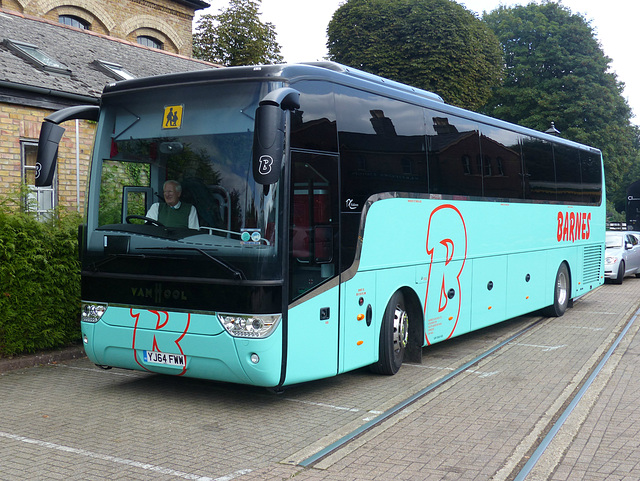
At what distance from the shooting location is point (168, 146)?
23.2 feet

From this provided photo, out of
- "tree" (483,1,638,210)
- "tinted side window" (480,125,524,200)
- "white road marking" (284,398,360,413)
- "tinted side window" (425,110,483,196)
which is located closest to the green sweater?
"white road marking" (284,398,360,413)

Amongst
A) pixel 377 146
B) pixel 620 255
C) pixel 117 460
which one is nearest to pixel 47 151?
pixel 117 460

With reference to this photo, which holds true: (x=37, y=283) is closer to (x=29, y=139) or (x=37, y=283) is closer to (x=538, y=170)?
(x=29, y=139)

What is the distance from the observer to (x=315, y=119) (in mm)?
7156

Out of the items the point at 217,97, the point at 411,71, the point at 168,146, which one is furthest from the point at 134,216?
the point at 411,71

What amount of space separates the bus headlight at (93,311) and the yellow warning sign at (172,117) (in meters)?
1.91

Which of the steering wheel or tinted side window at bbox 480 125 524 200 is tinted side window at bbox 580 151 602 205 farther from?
the steering wheel

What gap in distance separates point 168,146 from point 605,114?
4029cm

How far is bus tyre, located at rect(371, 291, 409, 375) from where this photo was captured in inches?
328

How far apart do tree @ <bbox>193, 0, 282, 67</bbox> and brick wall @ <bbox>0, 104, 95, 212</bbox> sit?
73.9 feet

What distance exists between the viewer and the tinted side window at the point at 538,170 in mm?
12508

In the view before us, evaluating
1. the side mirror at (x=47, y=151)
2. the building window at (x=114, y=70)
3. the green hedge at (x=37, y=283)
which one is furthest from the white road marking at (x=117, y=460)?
the building window at (x=114, y=70)

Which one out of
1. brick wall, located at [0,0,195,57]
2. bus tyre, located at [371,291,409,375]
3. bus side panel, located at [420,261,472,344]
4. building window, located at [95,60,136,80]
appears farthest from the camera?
brick wall, located at [0,0,195,57]

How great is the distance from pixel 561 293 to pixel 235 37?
25217mm
